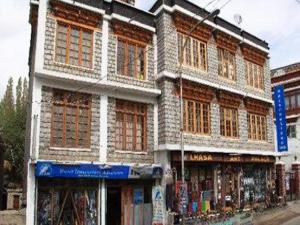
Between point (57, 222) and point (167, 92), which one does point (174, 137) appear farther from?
point (57, 222)

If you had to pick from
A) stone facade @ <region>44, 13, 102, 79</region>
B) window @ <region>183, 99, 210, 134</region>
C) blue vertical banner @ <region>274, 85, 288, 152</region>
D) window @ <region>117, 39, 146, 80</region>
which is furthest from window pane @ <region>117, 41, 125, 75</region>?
blue vertical banner @ <region>274, 85, 288, 152</region>

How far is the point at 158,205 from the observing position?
58.4 ft

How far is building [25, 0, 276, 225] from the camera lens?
16.5 m

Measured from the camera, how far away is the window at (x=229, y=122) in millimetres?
22734

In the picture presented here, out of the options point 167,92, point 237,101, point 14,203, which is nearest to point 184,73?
point 167,92

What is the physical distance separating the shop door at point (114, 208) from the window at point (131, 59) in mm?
5830

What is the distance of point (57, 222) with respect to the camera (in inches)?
641

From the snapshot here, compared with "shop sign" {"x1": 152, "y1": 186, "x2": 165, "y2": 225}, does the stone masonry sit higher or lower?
higher

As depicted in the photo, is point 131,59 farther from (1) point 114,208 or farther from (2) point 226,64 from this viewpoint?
(1) point 114,208

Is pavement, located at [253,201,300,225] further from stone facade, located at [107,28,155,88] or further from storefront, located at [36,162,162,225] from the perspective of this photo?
stone facade, located at [107,28,155,88]

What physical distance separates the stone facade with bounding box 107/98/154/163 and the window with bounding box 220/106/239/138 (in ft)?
16.9

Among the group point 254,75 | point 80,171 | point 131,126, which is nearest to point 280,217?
point 254,75

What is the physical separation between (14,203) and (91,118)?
11157 mm

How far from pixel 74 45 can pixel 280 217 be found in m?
15.4
